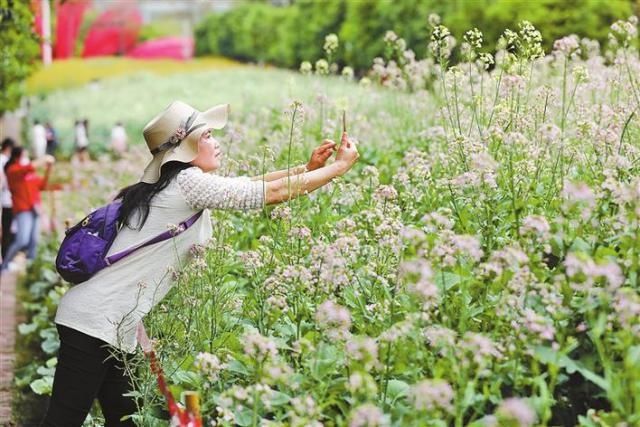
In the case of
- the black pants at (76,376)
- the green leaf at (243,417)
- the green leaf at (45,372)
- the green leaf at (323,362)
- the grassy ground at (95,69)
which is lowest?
the grassy ground at (95,69)

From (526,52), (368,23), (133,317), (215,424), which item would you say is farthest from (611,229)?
(368,23)

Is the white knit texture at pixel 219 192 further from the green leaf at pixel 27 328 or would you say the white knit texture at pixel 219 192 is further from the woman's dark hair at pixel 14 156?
the woman's dark hair at pixel 14 156

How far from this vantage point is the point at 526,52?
4133 mm

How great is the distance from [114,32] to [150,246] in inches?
2022

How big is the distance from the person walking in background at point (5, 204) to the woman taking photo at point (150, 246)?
719 centimetres

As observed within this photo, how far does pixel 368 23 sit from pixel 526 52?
64.0 feet

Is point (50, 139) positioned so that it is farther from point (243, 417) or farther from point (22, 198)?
point (243, 417)

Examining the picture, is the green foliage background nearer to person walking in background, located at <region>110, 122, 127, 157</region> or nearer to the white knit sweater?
person walking in background, located at <region>110, 122, 127, 157</region>

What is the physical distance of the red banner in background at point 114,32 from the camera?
51156mm

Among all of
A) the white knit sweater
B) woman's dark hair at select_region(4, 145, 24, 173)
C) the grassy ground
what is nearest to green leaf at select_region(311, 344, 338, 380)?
the white knit sweater

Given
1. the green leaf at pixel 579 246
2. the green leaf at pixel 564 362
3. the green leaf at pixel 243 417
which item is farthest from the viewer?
the green leaf at pixel 579 246

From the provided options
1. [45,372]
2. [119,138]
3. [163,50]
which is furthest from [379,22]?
[163,50]

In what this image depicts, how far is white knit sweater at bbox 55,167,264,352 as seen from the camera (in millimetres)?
3637

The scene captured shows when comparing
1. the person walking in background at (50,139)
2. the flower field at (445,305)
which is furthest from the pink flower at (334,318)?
the person walking in background at (50,139)
